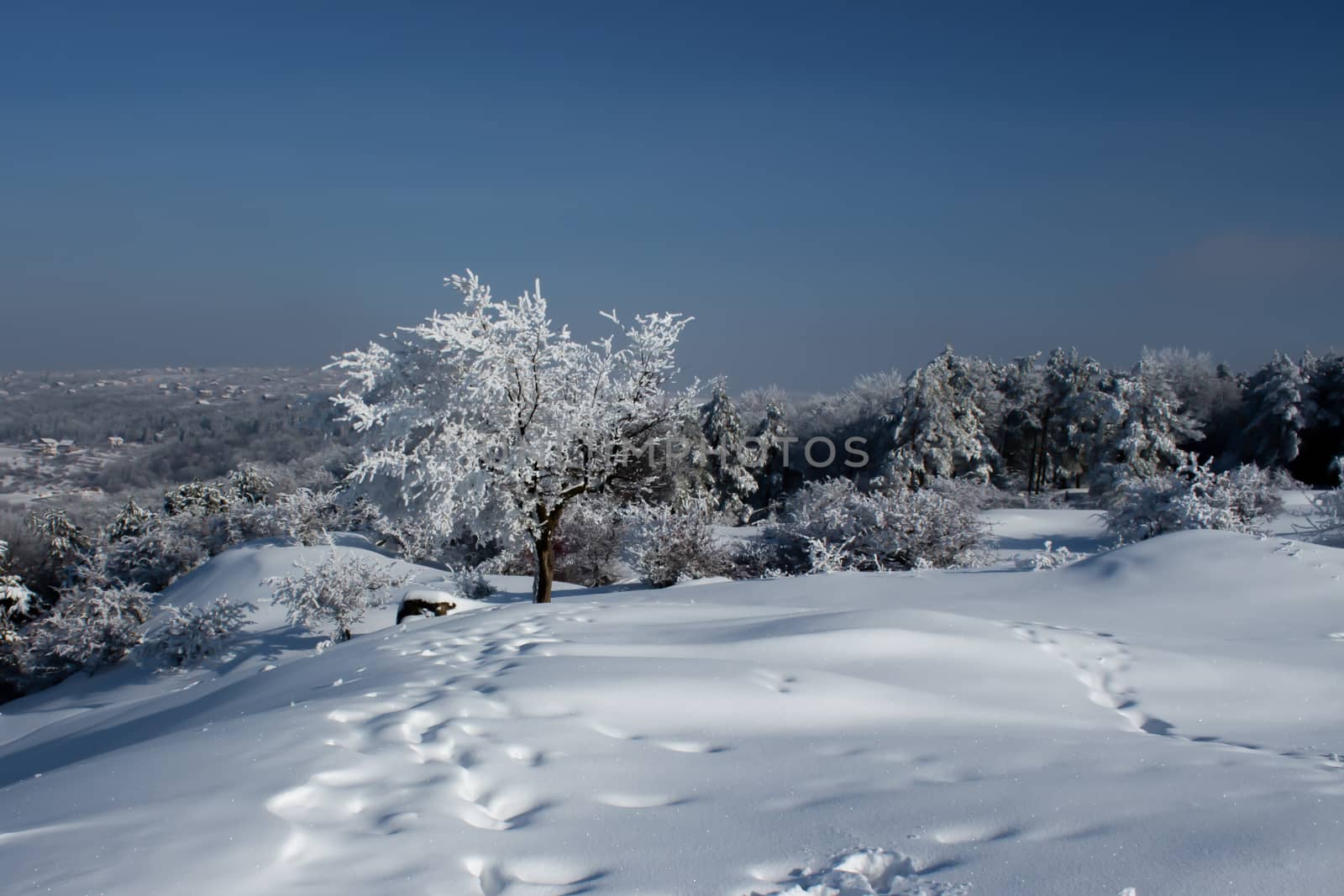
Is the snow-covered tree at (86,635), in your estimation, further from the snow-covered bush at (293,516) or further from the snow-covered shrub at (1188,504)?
the snow-covered shrub at (1188,504)

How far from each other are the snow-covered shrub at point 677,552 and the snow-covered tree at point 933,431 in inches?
698

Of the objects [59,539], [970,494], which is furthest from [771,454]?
[59,539]

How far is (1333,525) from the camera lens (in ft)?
45.5

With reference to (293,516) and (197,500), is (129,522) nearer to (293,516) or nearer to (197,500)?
(197,500)

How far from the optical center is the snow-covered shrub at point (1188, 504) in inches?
634

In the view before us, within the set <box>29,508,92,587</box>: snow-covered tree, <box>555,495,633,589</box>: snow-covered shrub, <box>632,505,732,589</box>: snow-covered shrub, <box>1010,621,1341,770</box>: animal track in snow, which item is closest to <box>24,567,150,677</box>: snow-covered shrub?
<box>632,505,732,589</box>: snow-covered shrub

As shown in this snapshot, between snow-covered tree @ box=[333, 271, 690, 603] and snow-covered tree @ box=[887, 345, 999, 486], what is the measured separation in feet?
66.6

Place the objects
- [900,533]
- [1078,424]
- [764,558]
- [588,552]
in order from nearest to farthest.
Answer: [900,533] < [764,558] < [588,552] < [1078,424]

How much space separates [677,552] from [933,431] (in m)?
21.0

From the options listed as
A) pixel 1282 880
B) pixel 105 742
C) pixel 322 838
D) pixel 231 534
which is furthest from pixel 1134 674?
pixel 231 534

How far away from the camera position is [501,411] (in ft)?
43.8

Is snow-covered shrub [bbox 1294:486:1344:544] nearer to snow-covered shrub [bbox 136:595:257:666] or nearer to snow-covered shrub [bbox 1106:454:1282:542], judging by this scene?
snow-covered shrub [bbox 1106:454:1282:542]

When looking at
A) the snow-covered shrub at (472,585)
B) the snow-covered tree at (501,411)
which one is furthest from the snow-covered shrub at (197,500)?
the snow-covered tree at (501,411)

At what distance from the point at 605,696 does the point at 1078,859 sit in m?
2.60
